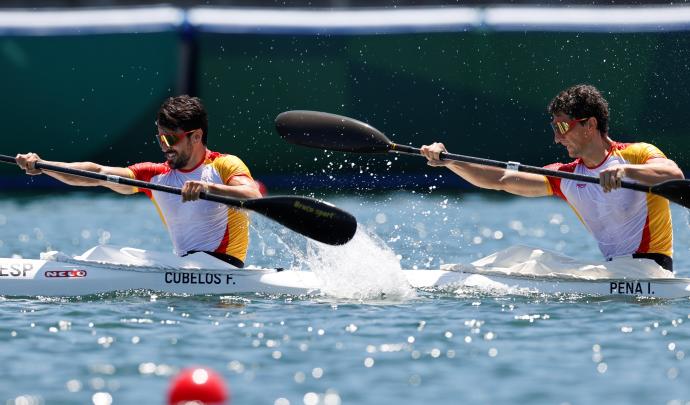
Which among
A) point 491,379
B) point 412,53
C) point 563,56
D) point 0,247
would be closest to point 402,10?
point 412,53

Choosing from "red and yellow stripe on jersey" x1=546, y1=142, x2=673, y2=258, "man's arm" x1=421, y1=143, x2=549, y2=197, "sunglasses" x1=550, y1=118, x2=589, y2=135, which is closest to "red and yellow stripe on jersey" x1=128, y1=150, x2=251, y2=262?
"man's arm" x1=421, y1=143, x2=549, y2=197

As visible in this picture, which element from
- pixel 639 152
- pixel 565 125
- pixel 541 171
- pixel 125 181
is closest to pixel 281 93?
pixel 125 181

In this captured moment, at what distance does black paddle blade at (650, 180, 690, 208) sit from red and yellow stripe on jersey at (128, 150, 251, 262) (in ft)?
9.69

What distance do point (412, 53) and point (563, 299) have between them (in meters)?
11.2

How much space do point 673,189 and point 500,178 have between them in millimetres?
1350

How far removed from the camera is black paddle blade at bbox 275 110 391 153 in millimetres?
10766

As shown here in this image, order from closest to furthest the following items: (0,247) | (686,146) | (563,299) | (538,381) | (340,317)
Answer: (538,381), (340,317), (563,299), (0,247), (686,146)

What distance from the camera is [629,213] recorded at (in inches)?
378

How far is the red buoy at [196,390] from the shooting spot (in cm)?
585

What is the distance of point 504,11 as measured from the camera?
2000cm

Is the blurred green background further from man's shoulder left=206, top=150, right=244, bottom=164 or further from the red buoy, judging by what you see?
the red buoy

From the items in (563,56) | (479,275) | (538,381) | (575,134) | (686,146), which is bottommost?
(538,381)

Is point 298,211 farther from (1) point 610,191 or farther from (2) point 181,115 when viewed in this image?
(1) point 610,191

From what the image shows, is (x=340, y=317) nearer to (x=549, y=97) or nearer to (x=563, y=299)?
(x=563, y=299)
